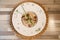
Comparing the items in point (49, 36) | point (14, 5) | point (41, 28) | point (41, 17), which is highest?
point (14, 5)

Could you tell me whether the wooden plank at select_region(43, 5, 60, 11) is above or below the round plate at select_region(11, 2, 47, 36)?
above

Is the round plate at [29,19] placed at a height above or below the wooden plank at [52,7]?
below

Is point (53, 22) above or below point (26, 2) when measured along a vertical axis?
below

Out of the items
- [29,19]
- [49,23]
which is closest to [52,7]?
[49,23]

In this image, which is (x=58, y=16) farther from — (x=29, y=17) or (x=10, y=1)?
(x=10, y=1)

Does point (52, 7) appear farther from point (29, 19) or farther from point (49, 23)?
point (29, 19)

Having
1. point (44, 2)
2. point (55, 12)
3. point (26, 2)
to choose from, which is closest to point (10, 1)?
point (26, 2)

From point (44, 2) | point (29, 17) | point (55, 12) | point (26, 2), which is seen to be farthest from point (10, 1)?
point (55, 12)
